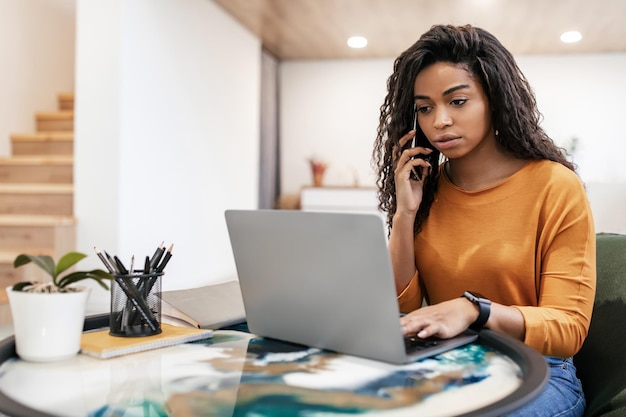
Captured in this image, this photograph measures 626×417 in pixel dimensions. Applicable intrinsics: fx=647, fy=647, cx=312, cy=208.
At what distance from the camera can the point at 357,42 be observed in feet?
22.0

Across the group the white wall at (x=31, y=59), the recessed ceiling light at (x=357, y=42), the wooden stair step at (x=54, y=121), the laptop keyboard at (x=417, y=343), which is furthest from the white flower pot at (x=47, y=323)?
the recessed ceiling light at (x=357, y=42)

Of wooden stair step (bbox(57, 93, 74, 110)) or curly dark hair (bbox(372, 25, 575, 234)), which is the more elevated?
wooden stair step (bbox(57, 93, 74, 110))

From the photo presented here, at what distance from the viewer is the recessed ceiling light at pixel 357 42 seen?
21.4 ft

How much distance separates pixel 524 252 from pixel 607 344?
0.28 metres

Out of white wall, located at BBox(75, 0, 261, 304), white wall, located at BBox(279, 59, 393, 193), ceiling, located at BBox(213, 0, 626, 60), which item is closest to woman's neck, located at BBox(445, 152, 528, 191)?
white wall, located at BBox(75, 0, 261, 304)

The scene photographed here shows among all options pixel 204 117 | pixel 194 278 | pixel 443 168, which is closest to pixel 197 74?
pixel 204 117

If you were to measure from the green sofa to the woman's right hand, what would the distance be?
1.48 ft

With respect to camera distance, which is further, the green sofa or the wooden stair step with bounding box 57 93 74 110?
the wooden stair step with bounding box 57 93 74 110

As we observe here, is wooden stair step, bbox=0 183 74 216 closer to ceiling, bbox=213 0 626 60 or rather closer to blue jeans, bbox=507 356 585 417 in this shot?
ceiling, bbox=213 0 626 60

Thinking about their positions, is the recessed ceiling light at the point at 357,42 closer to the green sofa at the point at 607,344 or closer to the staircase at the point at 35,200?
the staircase at the point at 35,200

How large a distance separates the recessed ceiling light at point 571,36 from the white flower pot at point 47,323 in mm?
6231

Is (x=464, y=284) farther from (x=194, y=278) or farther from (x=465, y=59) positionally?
(x=194, y=278)

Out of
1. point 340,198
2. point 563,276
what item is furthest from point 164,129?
point 563,276

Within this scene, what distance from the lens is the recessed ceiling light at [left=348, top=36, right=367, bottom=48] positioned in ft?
21.4
